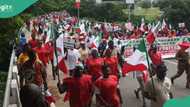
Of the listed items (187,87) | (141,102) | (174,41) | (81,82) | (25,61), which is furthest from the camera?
(174,41)

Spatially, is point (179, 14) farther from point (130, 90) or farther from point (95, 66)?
point (95, 66)

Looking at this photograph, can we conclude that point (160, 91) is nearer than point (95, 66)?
Yes

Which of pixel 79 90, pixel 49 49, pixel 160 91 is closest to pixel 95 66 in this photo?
pixel 79 90

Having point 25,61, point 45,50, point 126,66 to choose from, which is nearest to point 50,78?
point 45,50

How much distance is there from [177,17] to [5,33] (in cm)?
3293

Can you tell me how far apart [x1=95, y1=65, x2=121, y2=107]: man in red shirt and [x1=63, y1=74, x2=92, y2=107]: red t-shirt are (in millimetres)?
171

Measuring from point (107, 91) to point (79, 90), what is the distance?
0.47 meters

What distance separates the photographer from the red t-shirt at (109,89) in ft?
31.0

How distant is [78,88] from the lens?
9.53 metres

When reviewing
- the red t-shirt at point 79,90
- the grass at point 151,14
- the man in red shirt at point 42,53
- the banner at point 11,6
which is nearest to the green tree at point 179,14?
the grass at point 151,14

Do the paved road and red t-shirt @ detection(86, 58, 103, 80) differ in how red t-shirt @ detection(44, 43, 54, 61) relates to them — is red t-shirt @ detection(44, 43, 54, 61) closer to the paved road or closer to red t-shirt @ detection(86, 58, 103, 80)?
the paved road

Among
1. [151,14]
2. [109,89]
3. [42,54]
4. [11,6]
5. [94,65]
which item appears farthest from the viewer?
[151,14]

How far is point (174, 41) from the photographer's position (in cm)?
2783

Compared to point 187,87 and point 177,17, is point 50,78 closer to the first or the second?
Answer: point 187,87
